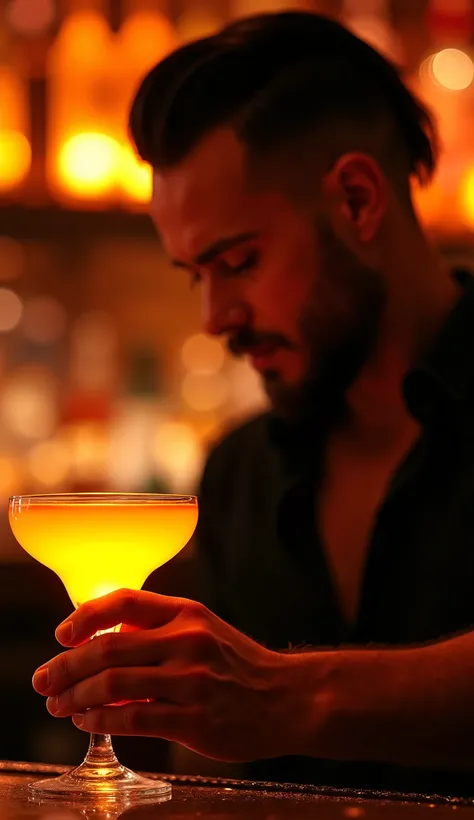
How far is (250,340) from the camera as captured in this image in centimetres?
191

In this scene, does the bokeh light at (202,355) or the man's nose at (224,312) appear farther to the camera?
the bokeh light at (202,355)

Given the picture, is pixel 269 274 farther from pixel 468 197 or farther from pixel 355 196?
pixel 468 197

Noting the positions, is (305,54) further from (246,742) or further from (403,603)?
(246,742)

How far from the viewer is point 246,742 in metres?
1.14

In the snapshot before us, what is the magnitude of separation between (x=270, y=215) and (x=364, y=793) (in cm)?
92

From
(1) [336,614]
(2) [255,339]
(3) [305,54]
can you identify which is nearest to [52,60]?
(3) [305,54]

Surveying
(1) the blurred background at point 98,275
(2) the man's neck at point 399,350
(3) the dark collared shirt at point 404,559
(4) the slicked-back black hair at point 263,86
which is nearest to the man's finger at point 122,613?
(3) the dark collared shirt at point 404,559

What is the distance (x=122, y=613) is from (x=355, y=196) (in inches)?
41.3

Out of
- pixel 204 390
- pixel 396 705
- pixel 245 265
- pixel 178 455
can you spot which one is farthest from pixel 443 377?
pixel 204 390

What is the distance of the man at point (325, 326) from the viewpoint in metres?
1.84

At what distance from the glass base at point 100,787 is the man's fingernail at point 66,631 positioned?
14 centimetres

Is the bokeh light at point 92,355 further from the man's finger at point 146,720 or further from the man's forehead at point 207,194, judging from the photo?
the man's finger at point 146,720

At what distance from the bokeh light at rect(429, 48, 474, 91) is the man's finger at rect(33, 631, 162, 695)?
2548 millimetres

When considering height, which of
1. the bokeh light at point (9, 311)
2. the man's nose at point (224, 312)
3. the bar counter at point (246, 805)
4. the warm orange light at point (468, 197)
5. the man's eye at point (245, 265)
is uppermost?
the warm orange light at point (468, 197)
